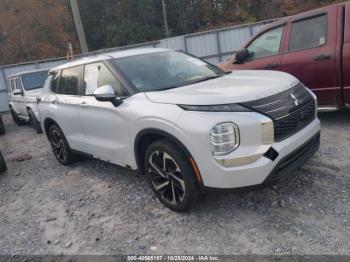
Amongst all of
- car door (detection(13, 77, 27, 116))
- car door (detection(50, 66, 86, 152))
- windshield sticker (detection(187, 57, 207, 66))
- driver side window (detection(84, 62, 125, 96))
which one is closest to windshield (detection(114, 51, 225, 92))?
windshield sticker (detection(187, 57, 207, 66))

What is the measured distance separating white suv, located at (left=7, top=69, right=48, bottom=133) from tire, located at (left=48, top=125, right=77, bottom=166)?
3389 millimetres

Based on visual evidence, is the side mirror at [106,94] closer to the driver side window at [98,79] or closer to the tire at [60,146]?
the driver side window at [98,79]

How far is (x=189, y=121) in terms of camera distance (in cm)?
325

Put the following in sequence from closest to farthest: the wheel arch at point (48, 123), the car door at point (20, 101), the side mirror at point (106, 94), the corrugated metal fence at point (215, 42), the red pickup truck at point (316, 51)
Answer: the side mirror at point (106, 94) < the red pickup truck at point (316, 51) < the wheel arch at point (48, 123) < the car door at point (20, 101) < the corrugated metal fence at point (215, 42)

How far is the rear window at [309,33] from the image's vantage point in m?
5.52

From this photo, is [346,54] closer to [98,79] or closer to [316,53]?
[316,53]

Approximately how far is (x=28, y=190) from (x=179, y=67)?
287cm

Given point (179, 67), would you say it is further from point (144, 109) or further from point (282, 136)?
point (282, 136)

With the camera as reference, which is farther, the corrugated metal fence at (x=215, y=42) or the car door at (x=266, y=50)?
the corrugated metal fence at (x=215, y=42)

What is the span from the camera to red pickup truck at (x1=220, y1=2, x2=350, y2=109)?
5270 mm

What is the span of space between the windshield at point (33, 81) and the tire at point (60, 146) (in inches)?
180

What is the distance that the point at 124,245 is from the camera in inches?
134

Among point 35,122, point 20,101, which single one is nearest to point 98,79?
point 35,122

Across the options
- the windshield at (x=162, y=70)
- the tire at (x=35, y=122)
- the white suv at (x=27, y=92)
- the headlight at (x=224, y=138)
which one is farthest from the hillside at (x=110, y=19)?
the headlight at (x=224, y=138)
